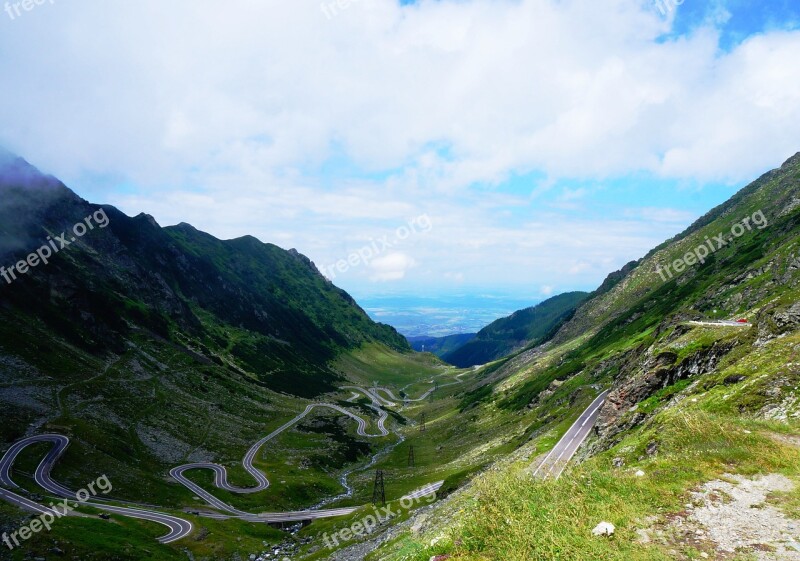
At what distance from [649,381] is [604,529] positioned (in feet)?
125

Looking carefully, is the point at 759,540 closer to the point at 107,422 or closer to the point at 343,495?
the point at 343,495

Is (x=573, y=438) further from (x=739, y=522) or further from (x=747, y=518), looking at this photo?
(x=739, y=522)

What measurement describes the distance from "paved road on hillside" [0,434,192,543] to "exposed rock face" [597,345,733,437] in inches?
2904

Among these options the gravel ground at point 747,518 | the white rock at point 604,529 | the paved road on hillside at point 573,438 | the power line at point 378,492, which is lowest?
the power line at point 378,492

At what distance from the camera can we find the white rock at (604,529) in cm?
1311

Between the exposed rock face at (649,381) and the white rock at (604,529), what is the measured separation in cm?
2837

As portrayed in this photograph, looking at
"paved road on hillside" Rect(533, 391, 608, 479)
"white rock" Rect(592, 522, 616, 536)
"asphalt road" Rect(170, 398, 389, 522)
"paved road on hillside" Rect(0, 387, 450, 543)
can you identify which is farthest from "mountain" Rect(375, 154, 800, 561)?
"asphalt road" Rect(170, 398, 389, 522)

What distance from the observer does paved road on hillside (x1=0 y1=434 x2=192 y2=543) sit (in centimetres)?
7062

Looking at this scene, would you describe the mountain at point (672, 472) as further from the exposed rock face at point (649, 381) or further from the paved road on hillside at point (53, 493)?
the paved road on hillside at point (53, 493)

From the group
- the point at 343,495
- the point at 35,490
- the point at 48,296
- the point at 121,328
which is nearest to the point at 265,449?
the point at 343,495

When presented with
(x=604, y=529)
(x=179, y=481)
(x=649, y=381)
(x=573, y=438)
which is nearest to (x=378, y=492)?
(x=179, y=481)

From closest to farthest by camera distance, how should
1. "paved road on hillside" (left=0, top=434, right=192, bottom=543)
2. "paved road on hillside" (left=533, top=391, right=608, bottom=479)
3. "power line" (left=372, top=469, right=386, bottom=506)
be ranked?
"paved road on hillside" (left=533, top=391, right=608, bottom=479) < "paved road on hillside" (left=0, top=434, right=192, bottom=543) < "power line" (left=372, top=469, right=386, bottom=506)

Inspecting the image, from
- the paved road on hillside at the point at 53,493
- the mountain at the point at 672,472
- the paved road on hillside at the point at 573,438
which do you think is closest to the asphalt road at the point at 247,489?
the paved road on hillside at the point at 53,493

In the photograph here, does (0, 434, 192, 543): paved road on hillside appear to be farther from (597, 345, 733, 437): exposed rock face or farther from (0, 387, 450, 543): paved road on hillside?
(597, 345, 733, 437): exposed rock face
